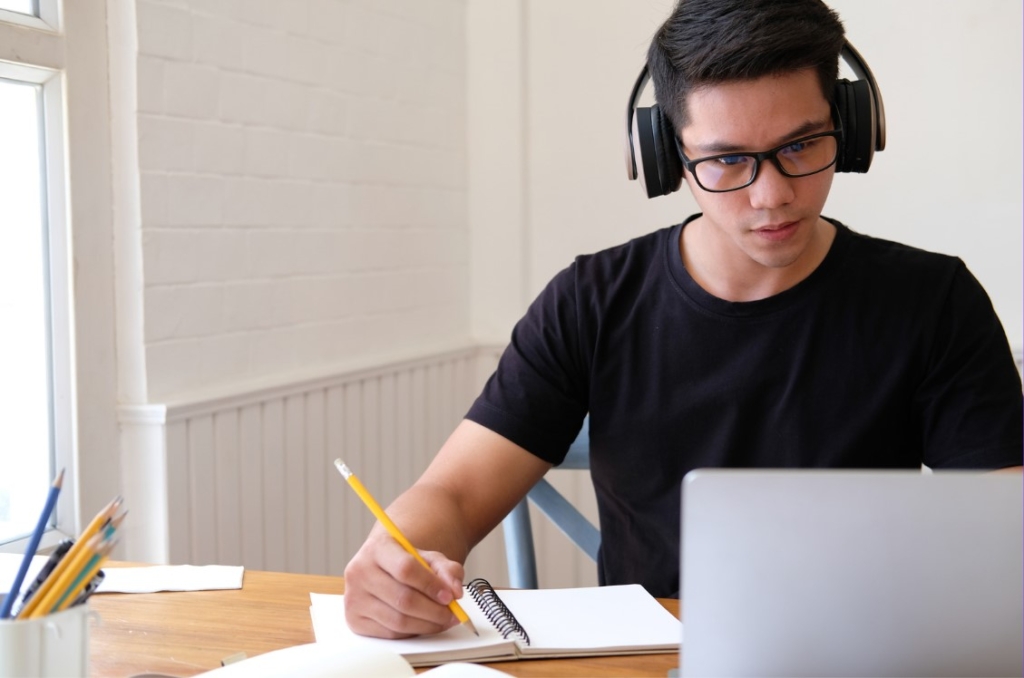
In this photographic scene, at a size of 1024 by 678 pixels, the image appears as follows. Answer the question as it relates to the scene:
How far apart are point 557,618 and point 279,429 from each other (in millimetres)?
1296

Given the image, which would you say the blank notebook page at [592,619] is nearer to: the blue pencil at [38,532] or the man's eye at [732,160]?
the blue pencil at [38,532]

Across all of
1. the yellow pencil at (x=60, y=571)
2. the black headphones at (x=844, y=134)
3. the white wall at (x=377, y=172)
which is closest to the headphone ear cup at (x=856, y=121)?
the black headphones at (x=844, y=134)

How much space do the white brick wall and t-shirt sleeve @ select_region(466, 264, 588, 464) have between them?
746 millimetres

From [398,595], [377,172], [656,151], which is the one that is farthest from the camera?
[377,172]

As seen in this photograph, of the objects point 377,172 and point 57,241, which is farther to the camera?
point 377,172

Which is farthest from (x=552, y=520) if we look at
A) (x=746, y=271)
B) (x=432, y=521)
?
(x=746, y=271)

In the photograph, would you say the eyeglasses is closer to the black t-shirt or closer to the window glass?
the black t-shirt

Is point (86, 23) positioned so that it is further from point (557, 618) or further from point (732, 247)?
point (557, 618)

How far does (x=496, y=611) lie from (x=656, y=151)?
2.24 ft

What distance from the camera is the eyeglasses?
131 centimetres

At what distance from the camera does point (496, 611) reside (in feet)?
3.52

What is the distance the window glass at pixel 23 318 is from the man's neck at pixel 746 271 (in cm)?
110

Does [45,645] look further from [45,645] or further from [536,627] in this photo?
[536,627]

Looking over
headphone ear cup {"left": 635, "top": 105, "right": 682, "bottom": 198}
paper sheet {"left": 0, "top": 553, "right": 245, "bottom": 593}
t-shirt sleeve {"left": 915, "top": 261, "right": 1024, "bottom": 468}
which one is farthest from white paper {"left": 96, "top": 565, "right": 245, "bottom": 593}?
t-shirt sleeve {"left": 915, "top": 261, "right": 1024, "bottom": 468}
